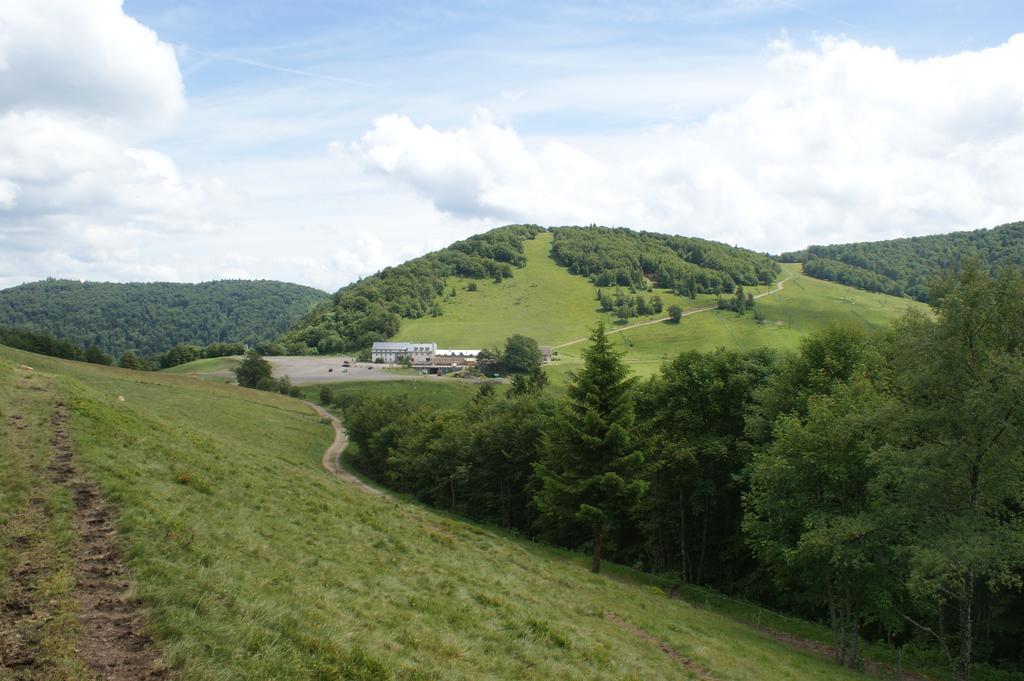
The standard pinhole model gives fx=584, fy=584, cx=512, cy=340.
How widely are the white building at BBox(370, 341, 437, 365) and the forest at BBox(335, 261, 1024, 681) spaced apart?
120 metres

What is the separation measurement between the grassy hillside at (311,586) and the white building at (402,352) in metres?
141

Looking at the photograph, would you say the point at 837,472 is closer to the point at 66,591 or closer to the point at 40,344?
the point at 66,591

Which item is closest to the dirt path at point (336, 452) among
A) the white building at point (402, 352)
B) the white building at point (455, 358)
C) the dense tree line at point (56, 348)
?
the dense tree line at point (56, 348)

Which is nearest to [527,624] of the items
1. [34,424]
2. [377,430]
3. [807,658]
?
[807,658]

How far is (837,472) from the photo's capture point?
74.2 ft

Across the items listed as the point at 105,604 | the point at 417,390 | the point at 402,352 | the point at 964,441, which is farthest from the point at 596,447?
the point at 402,352

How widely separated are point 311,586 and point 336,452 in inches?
2467

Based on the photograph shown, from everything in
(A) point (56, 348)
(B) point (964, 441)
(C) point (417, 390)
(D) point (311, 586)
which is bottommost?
(C) point (417, 390)

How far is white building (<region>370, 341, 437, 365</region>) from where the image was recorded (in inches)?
6599

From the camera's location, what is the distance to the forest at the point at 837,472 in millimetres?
18984

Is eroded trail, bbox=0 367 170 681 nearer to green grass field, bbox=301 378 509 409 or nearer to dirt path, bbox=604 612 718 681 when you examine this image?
dirt path, bbox=604 612 718 681

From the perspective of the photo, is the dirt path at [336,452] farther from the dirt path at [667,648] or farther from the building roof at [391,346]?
the building roof at [391,346]

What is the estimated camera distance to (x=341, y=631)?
949 centimetres

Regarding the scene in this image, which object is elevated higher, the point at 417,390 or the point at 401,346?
the point at 401,346
